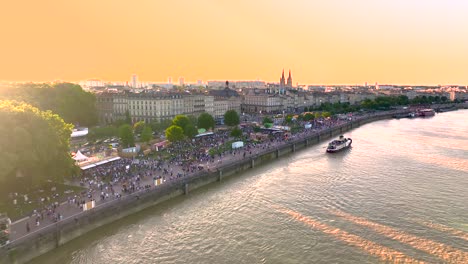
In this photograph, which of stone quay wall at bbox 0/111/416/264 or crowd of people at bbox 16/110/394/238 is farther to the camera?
crowd of people at bbox 16/110/394/238

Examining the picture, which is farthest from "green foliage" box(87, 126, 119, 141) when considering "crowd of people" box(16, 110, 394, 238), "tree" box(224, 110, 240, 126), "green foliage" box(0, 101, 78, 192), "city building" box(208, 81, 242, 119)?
"city building" box(208, 81, 242, 119)

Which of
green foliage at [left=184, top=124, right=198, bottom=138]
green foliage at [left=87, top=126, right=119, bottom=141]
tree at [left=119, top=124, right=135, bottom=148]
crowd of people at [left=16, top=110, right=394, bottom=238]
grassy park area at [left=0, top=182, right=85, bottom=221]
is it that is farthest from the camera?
green foliage at [left=184, top=124, right=198, bottom=138]

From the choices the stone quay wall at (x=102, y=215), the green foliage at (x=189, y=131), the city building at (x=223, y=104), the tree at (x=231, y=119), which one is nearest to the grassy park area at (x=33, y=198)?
the stone quay wall at (x=102, y=215)

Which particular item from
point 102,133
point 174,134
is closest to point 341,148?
point 174,134

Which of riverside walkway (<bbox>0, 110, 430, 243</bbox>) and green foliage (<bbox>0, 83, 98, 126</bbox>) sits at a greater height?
green foliage (<bbox>0, 83, 98, 126</bbox>)

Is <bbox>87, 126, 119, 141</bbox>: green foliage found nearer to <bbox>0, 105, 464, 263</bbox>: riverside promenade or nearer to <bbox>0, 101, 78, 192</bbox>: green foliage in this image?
<bbox>0, 105, 464, 263</bbox>: riverside promenade

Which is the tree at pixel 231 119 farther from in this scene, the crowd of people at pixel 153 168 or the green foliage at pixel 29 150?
the green foliage at pixel 29 150

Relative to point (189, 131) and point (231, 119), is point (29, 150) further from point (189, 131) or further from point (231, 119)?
point (231, 119)
